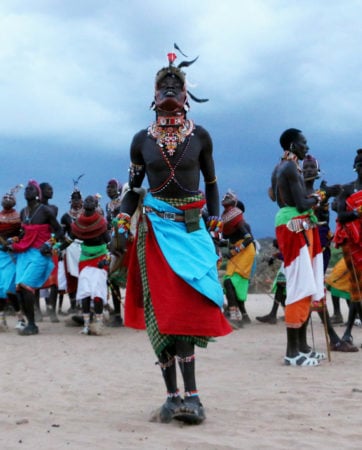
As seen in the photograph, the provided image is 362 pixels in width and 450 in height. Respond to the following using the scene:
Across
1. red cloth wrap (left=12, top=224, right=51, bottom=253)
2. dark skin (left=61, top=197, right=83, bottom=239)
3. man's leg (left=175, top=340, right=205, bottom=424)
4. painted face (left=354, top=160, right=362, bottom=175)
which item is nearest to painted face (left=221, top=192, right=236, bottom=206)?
dark skin (left=61, top=197, right=83, bottom=239)

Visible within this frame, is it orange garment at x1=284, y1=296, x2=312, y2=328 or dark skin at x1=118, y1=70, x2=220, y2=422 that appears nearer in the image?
dark skin at x1=118, y1=70, x2=220, y2=422

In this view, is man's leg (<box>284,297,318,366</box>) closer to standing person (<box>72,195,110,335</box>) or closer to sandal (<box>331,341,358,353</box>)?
sandal (<box>331,341,358,353</box>)

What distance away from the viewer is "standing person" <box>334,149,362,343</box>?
8367 millimetres

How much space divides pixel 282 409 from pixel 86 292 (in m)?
6.09

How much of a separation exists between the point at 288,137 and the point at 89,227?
177 inches

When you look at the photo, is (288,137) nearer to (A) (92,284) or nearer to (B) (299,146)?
(B) (299,146)

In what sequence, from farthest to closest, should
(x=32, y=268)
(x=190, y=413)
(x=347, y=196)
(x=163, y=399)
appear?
(x=32, y=268)
(x=347, y=196)
(x=163, y=399)
(x=190, y=413)

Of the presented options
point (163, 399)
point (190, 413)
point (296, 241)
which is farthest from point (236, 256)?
point (190, 413)

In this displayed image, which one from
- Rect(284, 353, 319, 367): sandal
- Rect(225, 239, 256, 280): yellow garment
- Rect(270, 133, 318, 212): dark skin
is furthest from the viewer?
Rect(225, 239, 256, 280): yellow garment

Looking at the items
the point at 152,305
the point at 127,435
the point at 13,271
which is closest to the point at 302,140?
the point at 152,305

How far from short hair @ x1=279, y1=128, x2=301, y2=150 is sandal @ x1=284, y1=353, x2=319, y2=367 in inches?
87.3

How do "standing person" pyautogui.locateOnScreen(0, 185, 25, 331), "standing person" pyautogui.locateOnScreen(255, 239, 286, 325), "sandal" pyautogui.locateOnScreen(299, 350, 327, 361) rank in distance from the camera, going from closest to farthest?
"sandal" pyautogui.locateOnScreen(299, 350, 327, 361), "standing person" pyautogui.locateOnScreen(0, 185, 25, 331), "standing person" pyautogui.locateOnScreen(255, 239, 286, 325)

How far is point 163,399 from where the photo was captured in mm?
5902

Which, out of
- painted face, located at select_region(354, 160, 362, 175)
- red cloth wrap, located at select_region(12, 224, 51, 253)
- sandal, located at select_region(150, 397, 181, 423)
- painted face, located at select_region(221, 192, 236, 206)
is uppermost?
painted face, located at select_region(221, 192, 236, 206)
